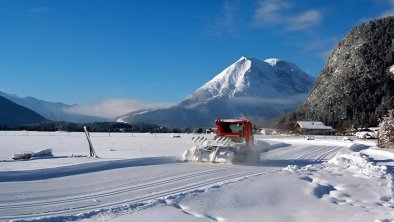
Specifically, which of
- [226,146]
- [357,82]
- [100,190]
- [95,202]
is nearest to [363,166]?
[226,146]

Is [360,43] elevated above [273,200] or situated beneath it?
elevated above

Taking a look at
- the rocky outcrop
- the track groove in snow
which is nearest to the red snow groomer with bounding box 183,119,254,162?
the track groove in snow

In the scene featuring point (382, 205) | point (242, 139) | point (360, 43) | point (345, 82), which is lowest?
point (382, 205)

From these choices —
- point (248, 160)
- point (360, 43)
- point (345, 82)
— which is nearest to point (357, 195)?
point (248, 160)

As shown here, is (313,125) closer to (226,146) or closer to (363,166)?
(226,146)

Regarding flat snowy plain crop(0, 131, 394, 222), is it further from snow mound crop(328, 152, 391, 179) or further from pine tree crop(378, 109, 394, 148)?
pine tree crop(378, 109, 394, 148)

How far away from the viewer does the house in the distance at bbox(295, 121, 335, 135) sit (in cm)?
12469

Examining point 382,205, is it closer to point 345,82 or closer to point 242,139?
point 242,139

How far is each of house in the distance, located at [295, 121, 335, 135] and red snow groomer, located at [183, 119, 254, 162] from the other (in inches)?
3976

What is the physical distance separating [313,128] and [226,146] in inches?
4245

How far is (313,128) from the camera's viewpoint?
126m

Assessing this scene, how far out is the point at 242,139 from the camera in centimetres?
2456

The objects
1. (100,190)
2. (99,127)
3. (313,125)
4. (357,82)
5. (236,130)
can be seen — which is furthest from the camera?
(357,82)

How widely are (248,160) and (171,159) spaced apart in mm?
3629
